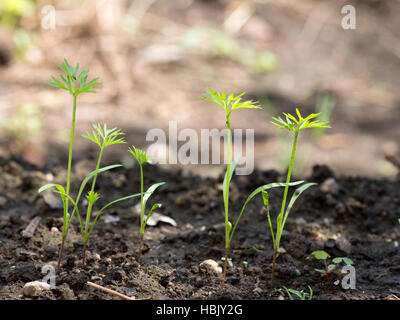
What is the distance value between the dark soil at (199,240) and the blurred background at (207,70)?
1160 mm

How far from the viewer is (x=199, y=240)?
79.7 inches

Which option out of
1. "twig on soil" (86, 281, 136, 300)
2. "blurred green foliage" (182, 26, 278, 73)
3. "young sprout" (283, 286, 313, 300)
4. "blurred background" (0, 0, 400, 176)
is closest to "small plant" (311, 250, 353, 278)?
"young sprout" (283, 286, 313, 300)

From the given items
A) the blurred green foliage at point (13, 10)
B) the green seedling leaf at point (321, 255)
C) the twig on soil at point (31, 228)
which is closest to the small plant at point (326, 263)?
the green seedling leaf at point (321, 255)

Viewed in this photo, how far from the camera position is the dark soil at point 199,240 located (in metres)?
1.64

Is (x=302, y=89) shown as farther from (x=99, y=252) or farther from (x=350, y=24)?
(x=99, y=252)

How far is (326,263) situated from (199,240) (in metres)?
0.53

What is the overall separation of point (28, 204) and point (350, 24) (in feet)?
19.7

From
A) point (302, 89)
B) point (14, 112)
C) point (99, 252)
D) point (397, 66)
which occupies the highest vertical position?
point (397, 66)

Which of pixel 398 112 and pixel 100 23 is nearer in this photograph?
pixel 398 112

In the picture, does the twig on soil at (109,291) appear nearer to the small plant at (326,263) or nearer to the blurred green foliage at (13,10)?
the small plant at (326,263)

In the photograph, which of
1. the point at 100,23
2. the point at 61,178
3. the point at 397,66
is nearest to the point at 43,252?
the point at 61,178

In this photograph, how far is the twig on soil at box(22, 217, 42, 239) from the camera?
6.14 ft

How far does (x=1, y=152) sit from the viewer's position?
3.49 meters

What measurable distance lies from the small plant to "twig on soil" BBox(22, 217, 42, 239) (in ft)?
3.66
